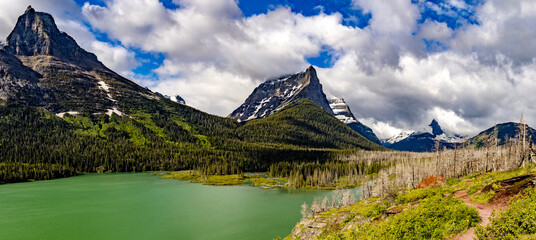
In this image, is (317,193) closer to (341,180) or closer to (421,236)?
(341,180)

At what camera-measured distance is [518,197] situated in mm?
24938

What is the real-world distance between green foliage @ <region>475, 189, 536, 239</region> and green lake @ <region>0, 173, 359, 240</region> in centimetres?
5973

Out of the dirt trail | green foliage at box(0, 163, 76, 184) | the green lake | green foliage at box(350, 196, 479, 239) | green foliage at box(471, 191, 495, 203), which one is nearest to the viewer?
the dirt trail

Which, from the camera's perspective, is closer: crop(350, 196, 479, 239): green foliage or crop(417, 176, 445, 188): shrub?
crop(350, 196, 479, 239): green foliage

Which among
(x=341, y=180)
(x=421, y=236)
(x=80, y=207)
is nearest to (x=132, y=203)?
(x=80, y=207)

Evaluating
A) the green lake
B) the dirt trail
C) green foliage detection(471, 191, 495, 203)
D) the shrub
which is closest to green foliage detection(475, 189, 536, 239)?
the dirt trail

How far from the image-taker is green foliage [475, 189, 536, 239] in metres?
18.9

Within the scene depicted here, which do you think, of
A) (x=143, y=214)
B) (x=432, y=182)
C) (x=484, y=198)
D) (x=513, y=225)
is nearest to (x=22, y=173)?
(x=143, y=214)

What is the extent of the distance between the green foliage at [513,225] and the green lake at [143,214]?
59.7 meters

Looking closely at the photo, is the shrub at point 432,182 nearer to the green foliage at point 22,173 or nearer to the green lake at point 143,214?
the green lake at point 143,214

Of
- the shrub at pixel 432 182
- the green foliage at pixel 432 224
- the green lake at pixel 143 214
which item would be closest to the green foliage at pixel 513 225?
the green foliage at pixel 432 224

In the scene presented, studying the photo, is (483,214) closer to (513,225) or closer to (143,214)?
(513,225)

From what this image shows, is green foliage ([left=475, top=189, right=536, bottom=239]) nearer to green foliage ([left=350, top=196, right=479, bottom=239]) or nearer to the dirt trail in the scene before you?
the dirt trail

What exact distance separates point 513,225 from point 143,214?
103m
